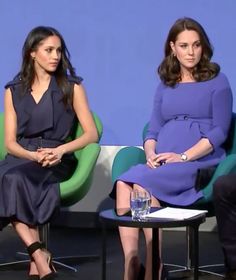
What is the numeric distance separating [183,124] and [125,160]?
1.25 feet

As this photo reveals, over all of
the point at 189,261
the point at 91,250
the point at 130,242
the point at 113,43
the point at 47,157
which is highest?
the point at 113,43

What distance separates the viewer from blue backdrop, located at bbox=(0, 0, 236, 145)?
209 inches

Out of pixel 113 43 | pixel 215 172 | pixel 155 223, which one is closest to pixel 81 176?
pixel 215 172

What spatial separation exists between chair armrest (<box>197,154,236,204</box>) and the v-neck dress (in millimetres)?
804

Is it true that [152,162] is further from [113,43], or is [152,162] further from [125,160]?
[113,43]

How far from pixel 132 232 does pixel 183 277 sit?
1.95 feet

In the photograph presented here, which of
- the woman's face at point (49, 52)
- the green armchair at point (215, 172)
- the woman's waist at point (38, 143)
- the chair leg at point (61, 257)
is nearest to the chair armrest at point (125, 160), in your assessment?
the green armchair at point (215, 172)

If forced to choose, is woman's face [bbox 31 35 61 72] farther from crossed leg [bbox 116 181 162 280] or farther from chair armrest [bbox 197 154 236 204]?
chair armrest [bbox 197 154 236 204]

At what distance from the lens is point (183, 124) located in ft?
13.5

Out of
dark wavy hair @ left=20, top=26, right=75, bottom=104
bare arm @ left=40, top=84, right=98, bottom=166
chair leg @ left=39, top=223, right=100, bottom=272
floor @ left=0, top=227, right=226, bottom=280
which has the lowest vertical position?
floor @ left=0, top=227, right=226, bottom=280

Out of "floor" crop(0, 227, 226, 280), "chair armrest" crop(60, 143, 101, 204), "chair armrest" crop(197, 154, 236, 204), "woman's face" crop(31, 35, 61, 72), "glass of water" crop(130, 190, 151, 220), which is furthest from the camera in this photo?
"woman's face" crop(31, 35, 61, 72)

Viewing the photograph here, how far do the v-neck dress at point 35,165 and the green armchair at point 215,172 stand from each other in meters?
0.35

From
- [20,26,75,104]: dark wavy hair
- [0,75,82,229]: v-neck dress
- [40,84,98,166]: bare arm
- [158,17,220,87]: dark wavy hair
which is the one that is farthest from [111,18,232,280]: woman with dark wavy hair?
[20,26,75,104]: dark wavy hair

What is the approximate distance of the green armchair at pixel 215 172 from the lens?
12.6ft
